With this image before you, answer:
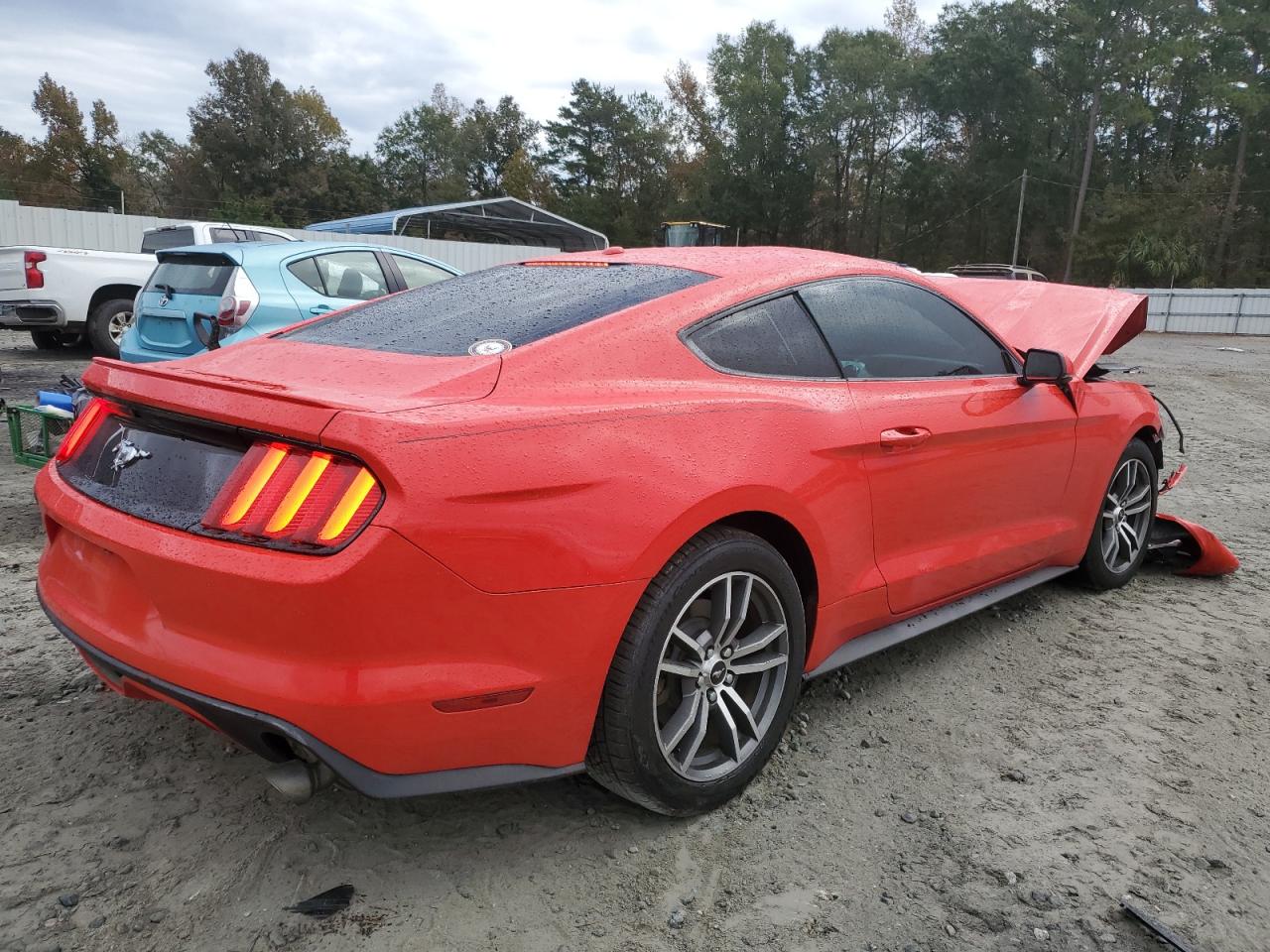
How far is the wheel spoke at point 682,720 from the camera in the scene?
2.33 m

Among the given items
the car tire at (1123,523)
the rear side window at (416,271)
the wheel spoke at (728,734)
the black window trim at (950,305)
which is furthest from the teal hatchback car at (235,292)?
the car tire at (1123,523)

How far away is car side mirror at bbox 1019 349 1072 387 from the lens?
11.1 ft

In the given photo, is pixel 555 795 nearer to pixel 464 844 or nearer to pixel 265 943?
pixel 464 844

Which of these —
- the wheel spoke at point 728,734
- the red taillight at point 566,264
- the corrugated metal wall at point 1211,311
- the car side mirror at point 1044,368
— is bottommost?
the wheel spoke at point 728,734

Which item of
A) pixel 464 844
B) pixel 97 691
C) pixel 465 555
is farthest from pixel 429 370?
pixel 97 691

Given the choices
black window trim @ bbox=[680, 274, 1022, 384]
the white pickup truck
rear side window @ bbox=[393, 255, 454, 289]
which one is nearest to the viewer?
black window trim @ bbox=[680, 274, 1022, 384]

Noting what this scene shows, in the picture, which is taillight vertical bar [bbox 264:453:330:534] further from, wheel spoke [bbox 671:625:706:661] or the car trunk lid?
the car trunk lid

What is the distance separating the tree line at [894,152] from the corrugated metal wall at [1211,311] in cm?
1251

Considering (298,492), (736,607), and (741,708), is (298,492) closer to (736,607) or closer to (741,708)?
(736,607)

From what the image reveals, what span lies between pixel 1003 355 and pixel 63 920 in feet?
11.1

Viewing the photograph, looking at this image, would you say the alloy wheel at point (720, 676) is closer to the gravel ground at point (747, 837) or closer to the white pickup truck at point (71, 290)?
the gravel ground at point (747, 837)

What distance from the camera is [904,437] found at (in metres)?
2.85

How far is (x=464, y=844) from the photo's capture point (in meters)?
2.29

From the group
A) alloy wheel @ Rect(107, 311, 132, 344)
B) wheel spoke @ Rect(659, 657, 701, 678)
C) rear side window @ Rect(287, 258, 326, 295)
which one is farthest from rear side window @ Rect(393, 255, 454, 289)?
wheel spoke @ Rect(659, 657, 701, 678)
